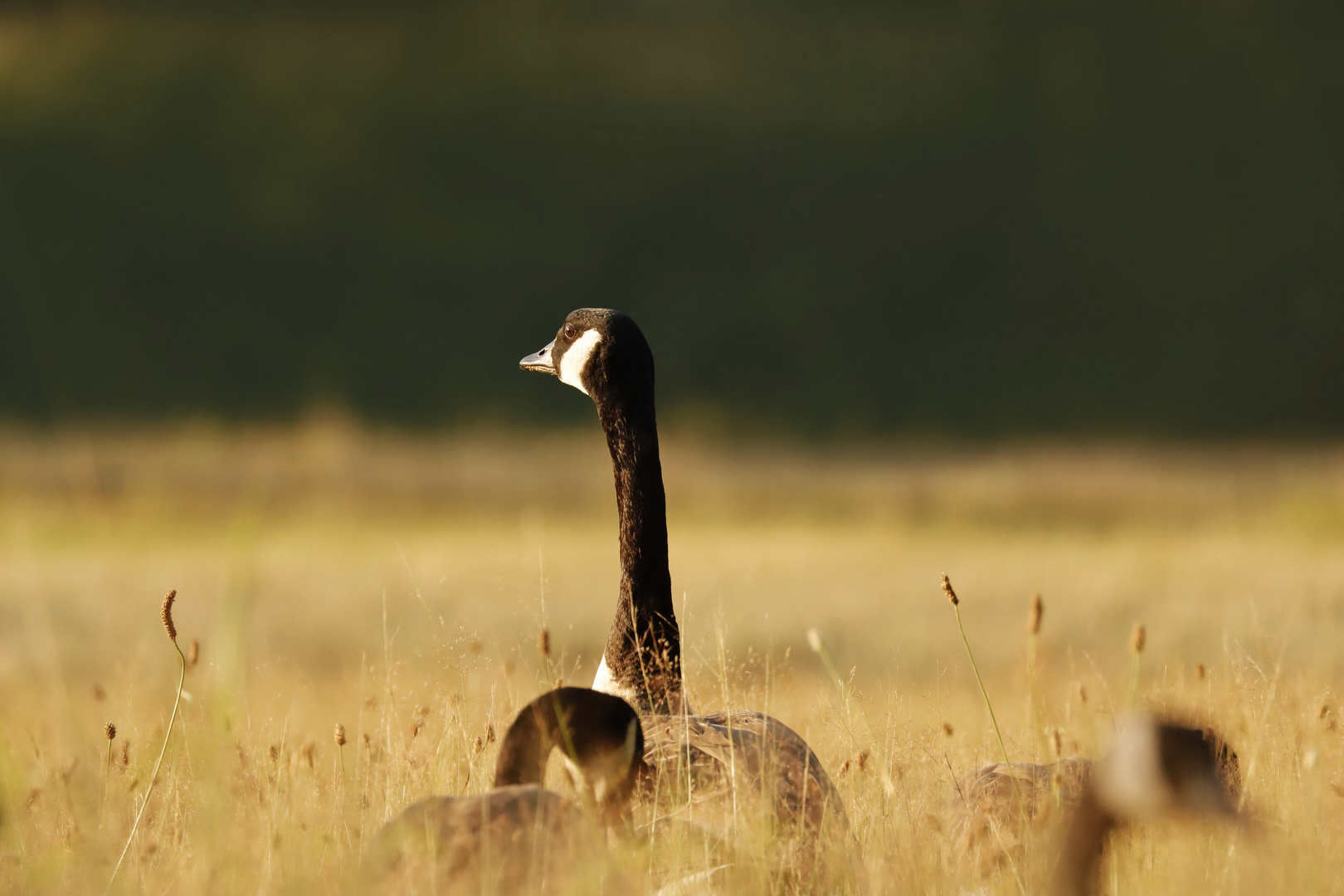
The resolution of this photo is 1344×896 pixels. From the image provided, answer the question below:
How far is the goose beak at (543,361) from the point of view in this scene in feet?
20.9

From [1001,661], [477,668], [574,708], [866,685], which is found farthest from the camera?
[1001,661]

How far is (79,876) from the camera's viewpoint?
4348 millimetres

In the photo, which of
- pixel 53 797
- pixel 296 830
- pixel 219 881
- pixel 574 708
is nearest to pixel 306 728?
pixel 53 797

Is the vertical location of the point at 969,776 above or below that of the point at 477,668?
below

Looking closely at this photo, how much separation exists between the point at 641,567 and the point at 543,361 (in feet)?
4.21

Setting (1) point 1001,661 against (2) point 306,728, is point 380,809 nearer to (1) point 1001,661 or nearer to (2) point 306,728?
(2) point 306,728

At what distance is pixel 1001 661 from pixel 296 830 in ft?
36.0

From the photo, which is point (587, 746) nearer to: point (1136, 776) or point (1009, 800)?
point (1009, 800)

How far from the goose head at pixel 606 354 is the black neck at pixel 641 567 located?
39mm

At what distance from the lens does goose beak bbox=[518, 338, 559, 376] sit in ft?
20.9

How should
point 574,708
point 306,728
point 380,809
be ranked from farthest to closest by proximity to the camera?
point 306,728 < point 380,809 < point 574,708

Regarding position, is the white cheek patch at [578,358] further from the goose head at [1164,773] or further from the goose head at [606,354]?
the goose head at [1164,773]

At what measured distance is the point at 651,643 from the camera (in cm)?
557

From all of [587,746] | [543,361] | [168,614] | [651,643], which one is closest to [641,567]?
[651,643]
